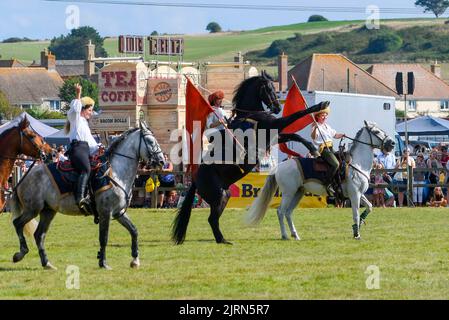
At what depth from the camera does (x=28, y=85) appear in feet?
449

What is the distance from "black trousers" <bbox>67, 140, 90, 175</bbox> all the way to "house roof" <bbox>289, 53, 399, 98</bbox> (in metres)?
86.9

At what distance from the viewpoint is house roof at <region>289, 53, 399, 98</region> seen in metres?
105

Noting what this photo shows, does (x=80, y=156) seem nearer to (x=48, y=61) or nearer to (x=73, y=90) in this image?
(x=73, y=90)

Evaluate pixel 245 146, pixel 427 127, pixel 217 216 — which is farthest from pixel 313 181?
pixel 427 127

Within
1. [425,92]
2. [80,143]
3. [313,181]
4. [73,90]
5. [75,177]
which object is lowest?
[425,92]

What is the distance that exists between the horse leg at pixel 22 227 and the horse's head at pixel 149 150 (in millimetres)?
1771

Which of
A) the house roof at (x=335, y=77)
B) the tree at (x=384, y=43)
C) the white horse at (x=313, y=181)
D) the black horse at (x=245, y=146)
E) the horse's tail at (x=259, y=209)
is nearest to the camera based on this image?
the black horse at (x=245, y=146)

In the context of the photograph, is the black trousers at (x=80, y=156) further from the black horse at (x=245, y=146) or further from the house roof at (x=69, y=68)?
the house roof at (x=69, y=68)

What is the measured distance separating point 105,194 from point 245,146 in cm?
390

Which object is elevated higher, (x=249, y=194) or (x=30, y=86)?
(x=30, y=86)

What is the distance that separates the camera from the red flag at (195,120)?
2033 cm

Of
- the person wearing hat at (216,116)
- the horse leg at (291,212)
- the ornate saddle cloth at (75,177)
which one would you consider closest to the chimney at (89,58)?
the horse leg at (291,212)

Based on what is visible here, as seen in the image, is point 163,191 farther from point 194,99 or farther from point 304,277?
point 304,277

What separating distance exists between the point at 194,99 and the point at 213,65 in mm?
33145
